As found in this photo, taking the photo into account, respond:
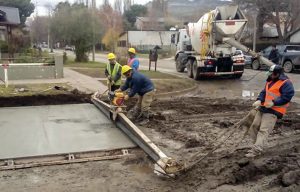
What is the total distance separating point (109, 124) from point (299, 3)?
3675 centimetres

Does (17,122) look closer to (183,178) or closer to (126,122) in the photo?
(126,122)

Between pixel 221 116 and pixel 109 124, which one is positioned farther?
pixel 221 116

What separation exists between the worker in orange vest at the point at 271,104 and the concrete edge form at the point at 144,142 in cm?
150

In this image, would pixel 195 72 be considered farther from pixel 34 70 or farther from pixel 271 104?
pixel 271 104

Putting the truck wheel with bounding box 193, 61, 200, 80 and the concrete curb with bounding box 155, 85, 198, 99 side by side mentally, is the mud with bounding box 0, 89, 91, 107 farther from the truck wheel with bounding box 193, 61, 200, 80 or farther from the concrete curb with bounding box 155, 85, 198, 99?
the truck wheel with bounding box 193, 61, 200, 80

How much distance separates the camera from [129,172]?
6.71 m

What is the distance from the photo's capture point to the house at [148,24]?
3334 inches

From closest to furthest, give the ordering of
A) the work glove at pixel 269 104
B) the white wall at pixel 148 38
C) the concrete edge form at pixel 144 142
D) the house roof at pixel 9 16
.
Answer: the concrete edge form at pixel 144 142
the work glove at pixel 269 104
the house roof at pixel 9 16
the white wall at pixel 148 38

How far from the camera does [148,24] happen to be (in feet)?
281

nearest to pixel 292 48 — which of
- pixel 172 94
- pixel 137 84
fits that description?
pixel 172 94

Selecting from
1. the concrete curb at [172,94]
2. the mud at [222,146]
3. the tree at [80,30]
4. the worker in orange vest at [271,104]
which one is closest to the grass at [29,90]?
the concrete curb at [172,94]

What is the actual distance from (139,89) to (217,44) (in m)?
11.0

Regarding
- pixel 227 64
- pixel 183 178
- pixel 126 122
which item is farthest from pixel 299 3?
pixel 183 178

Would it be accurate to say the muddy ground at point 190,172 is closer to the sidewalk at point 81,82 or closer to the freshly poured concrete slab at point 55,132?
the freshly poured concrete slab at point 55,132
